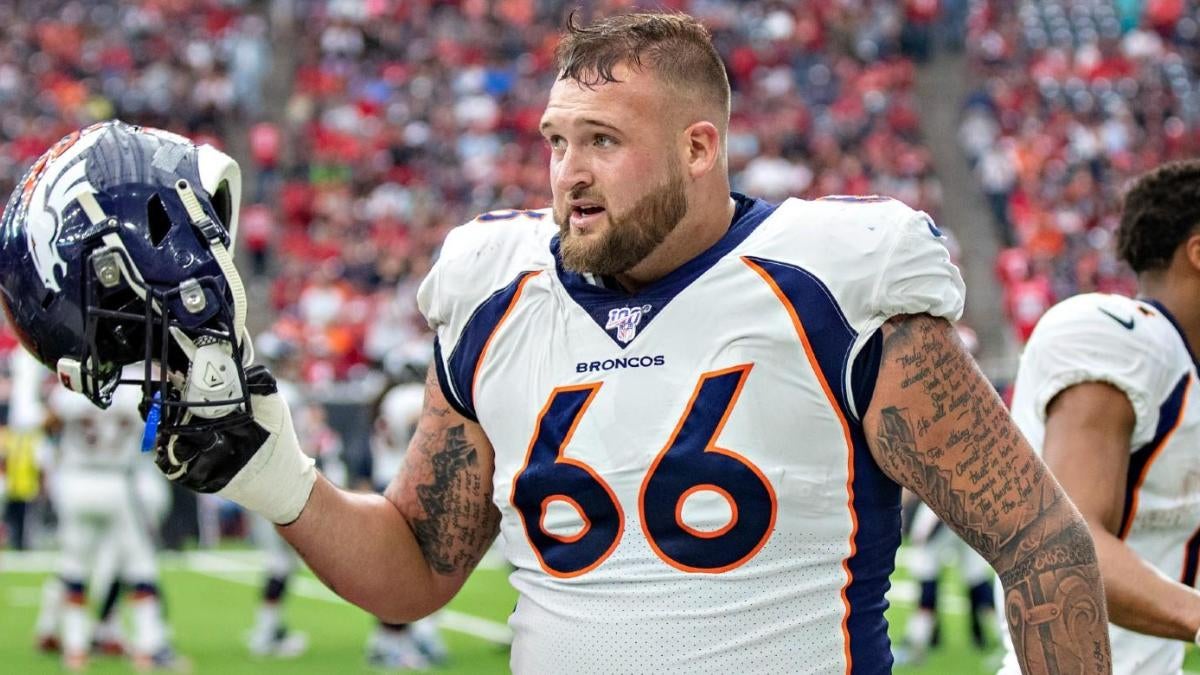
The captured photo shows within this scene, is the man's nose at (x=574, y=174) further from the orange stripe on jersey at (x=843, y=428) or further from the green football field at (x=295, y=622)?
the green football field at (x=295, y=622)

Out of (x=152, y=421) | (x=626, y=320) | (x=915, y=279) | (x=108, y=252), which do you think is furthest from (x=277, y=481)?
(x=915, y=279)

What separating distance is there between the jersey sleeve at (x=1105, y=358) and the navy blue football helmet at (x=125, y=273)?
1642 millimetres

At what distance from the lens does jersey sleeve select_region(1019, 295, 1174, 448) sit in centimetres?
336

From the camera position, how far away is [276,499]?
109 inches

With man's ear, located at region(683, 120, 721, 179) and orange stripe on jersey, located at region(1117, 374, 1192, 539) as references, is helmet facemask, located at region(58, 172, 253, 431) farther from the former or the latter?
orange stripe on jersey, located at region(1117, 374, 1192, 539)

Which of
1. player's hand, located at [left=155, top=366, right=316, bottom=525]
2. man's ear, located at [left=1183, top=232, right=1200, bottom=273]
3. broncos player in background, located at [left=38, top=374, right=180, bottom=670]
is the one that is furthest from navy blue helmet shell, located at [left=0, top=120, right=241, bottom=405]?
broncos player in background, located at [left=38, top=374, right=180, bottom=670]

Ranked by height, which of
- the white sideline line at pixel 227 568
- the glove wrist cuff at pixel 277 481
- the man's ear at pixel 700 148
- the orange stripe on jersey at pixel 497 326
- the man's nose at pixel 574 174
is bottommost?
the white sideline line at pixel 227 568

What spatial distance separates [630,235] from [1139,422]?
128 cm

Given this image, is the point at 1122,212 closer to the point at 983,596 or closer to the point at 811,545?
the point at 811,545

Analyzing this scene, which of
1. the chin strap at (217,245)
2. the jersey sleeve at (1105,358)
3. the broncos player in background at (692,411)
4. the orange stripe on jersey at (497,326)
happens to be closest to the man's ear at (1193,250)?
the jersey sleeve at (1105,358)

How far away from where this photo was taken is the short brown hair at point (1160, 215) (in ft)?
12.1

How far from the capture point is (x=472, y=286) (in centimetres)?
288

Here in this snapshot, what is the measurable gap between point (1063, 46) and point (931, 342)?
72.6 feet

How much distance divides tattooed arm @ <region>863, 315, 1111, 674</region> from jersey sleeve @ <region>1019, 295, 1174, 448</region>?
81cm
